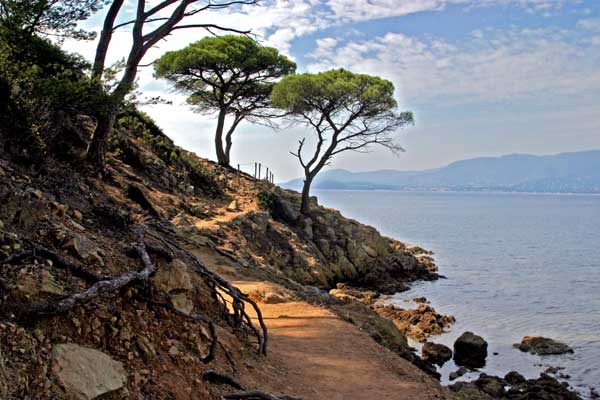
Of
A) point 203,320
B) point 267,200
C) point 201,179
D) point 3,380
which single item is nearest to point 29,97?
point 203,320

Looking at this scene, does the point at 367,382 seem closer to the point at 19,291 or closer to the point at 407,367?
the point at 407,367

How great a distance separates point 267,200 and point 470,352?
14450mm

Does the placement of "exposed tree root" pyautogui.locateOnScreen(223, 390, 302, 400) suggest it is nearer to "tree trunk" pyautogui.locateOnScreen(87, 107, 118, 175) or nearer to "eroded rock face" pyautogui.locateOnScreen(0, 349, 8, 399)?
"eroded rock face" pyautogui.locateOnScreen(0, 349, 8, 399)

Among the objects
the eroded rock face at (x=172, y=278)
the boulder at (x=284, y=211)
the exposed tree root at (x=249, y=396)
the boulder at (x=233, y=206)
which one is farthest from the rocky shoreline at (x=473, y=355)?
the boulder at (x=233, y=206)

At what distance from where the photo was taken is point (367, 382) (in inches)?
334

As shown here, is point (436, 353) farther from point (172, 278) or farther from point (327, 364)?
point (172, 278)

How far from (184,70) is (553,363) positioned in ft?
84.3

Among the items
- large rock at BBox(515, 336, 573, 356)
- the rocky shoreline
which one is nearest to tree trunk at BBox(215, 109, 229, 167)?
the rocky shoreline

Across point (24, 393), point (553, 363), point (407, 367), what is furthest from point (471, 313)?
point (24, 393)

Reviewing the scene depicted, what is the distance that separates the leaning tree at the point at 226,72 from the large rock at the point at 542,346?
21905 mm

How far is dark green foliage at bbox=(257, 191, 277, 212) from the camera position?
88.7 feet

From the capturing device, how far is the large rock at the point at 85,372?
4.52 metres

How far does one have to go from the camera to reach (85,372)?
4730 millimetres

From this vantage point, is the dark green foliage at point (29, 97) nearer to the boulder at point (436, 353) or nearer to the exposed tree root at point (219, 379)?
the exposed tree root at point (219, 379)
